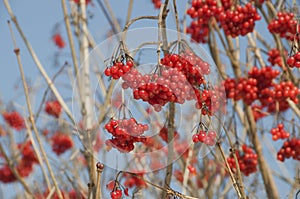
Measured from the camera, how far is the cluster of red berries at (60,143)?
3877 mm

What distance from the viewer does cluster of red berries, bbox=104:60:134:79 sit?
1529 mm

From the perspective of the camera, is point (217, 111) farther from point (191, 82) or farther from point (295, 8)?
point (295, 8)

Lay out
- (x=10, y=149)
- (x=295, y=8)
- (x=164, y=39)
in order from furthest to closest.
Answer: (x=10, y=149) → (x=295, y=8) → (x=164, y=39)

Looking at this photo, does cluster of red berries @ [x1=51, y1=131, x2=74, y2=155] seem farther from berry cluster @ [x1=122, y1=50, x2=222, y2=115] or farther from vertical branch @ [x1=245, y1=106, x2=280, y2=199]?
berry cluster @ [x1=122, y1=50, x2=222, y2=115]

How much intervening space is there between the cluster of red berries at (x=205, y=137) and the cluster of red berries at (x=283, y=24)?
1.25 m

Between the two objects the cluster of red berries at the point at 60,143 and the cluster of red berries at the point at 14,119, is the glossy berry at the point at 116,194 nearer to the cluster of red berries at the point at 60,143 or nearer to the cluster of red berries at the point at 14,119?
the cluster of red berries at the point at 60,143

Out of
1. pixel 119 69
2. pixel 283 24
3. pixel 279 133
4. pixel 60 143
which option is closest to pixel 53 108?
pixel 60 143

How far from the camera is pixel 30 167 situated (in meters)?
3.96

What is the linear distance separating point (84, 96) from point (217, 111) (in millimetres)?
1270

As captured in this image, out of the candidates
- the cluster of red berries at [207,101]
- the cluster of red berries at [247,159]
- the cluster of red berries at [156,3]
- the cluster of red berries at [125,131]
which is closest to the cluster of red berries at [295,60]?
the cluster of red berries at [207,101]

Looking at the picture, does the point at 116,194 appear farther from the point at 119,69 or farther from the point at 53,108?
the point at 53,108

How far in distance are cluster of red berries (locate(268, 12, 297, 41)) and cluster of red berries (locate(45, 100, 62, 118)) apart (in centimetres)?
192

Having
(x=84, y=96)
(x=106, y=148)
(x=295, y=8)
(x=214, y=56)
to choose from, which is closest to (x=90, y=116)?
(x=84, y=96)

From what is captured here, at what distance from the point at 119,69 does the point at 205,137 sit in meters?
0.32
